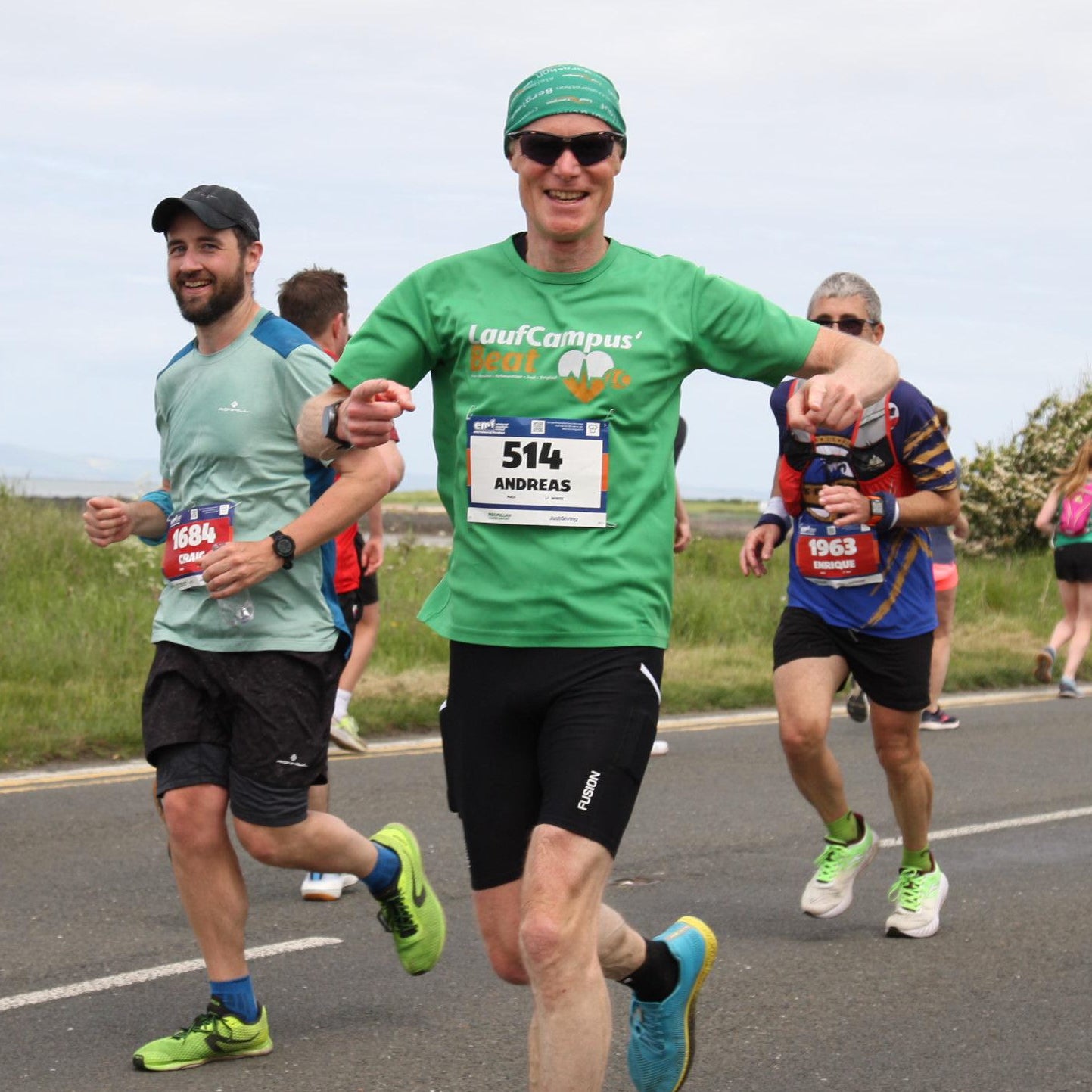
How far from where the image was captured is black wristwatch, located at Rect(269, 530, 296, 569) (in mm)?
4707

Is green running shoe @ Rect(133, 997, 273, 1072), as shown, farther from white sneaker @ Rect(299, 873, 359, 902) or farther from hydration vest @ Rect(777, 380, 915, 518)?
hydration vest @ Rect(777, 380, 915, 518)

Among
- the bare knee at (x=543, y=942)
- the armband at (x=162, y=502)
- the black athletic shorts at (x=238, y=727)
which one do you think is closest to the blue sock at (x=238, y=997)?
the black athletic shorts at (x=238, y=727)

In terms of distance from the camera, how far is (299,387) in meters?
4.86

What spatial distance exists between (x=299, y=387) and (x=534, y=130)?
1160 millimetres

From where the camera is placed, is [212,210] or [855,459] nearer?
[212,210]

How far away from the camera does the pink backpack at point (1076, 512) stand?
14.1 metres

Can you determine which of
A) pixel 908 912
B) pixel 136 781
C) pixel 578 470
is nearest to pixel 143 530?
pixel 578 470

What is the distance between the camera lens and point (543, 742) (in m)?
3.94

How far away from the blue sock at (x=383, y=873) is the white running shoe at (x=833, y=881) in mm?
1765

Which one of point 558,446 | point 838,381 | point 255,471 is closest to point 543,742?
point 558,446

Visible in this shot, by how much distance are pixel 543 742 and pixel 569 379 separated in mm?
782

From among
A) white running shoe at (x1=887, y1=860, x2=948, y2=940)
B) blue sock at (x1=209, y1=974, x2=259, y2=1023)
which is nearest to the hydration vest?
white running shoe at (x1=887, y1=860, x2=948, y2=940)

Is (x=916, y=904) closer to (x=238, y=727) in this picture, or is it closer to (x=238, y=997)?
(x=238, y=997)

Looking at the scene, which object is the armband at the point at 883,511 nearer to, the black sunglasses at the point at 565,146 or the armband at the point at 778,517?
the armband at the point at 778,517
